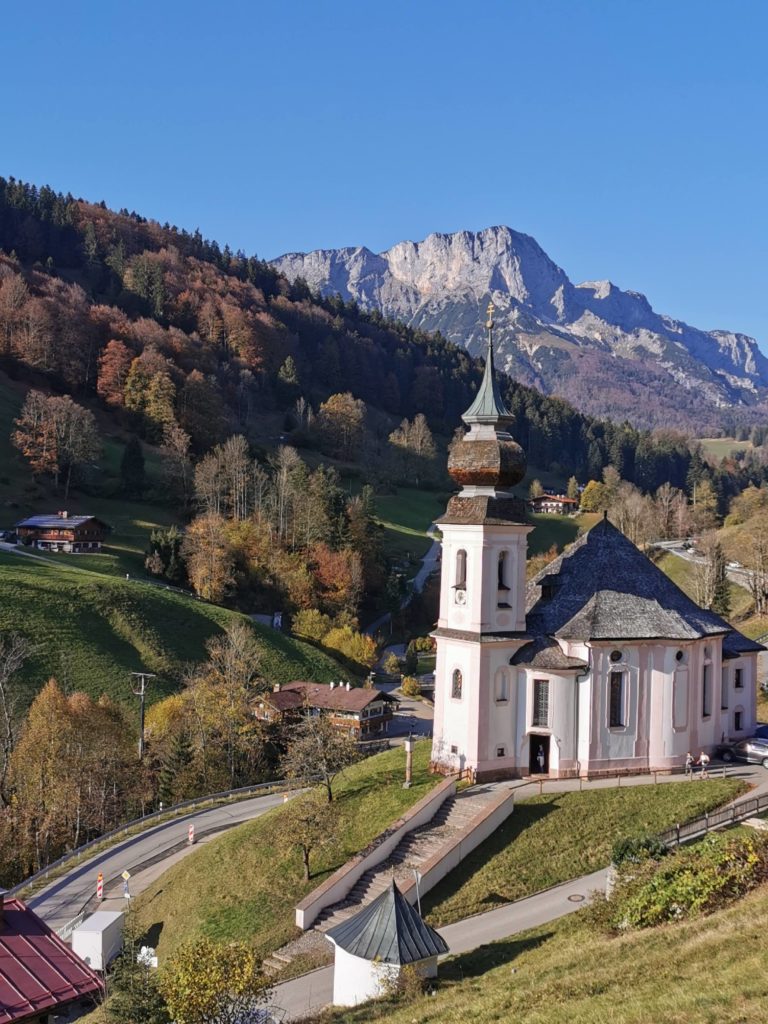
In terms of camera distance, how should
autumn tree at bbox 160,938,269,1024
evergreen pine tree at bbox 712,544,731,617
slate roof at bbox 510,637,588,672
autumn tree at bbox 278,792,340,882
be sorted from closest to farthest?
1. autumn tree at bbox 160,938,269,1024
2. autumn tree at bbox 278,792,340,882
3. slate roof at bbox 510,637,588,672
4. evergreen pine tree at bbox 712,544,731,617

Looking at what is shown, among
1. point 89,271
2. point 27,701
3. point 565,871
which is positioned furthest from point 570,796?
point 89,271

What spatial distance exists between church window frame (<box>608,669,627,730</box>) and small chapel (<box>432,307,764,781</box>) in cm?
3

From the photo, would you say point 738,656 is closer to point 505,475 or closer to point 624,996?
point 505,475

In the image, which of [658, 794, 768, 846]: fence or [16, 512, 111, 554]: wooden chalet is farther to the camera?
[16, 512, 111, 554]: wooden chalet

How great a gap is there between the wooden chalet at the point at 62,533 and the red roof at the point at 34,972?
59.3m

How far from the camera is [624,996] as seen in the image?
14.7m

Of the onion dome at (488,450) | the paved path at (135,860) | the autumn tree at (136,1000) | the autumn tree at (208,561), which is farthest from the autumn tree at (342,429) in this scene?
the autumn tree at (136,1000)

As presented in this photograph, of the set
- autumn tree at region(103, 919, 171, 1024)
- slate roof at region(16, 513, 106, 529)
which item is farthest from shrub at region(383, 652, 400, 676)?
autumn tree at region(103, 919, 171, 1024)

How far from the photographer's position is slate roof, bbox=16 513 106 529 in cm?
7531

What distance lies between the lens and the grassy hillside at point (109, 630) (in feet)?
183

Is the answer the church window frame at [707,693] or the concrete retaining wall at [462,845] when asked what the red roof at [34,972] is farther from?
the church window frame at [707,693]

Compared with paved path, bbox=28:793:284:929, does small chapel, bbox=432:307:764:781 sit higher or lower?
higher

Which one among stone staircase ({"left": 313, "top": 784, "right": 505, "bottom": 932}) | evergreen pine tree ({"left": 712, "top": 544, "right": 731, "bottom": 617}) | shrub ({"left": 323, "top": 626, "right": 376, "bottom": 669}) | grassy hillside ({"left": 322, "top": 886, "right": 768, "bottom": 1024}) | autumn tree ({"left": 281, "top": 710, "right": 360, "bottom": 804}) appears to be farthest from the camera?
shrub ({"left": 323, "top": 626, "right": 376, "bottom": 669})

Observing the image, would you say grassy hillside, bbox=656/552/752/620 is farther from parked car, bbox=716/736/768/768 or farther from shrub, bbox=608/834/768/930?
shrub, bbox=608/834/768/930
